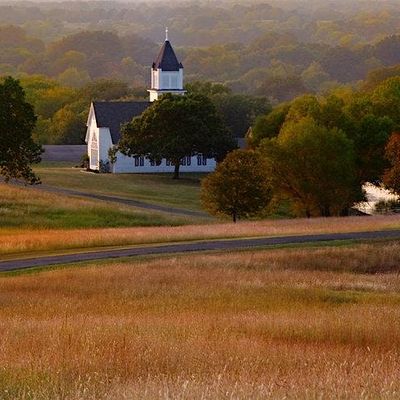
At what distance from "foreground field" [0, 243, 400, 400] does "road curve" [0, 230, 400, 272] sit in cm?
297

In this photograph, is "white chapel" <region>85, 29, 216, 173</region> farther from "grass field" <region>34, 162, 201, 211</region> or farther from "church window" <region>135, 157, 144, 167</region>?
"grass field" <region>34, 162, 201, 211</region>

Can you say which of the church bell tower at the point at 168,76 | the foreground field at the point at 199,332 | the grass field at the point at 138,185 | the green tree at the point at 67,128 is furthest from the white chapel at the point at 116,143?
the foreground field at the point at 199,332

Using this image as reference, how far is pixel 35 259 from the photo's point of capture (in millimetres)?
39375

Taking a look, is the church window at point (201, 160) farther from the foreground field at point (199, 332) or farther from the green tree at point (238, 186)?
the foreground field at point (199, 332)

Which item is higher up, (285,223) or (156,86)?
(156,86)

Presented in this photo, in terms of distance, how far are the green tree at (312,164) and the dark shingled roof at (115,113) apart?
136ft

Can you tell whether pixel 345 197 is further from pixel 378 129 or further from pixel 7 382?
pixel 7 382

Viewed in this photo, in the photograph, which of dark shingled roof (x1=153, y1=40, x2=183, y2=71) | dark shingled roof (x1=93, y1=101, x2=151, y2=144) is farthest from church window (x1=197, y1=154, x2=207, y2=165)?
dark shingled roof (x1=153, y1=40, x2=183, y2=71)

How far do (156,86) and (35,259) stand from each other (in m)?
91.5

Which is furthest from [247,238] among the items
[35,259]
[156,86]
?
[156,86]

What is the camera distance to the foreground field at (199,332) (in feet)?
40.4

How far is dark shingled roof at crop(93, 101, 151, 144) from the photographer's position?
116 m

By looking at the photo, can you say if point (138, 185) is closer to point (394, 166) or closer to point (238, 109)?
point (394, 166)

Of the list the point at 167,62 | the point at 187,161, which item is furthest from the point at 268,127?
the point at 167,62
